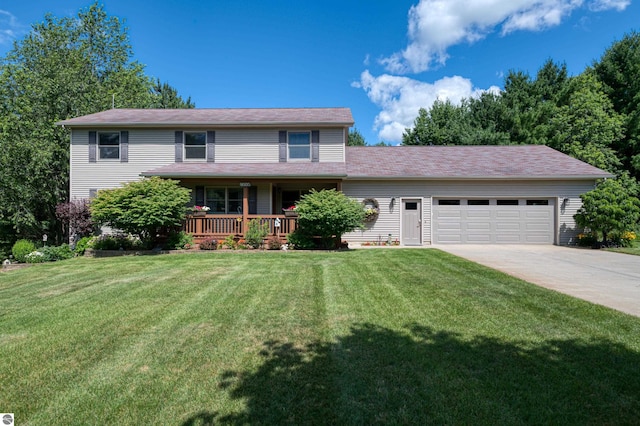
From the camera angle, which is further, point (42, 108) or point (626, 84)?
point (626, 84)

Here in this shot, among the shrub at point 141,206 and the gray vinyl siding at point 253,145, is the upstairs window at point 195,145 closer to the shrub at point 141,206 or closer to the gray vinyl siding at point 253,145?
the gray vinyl siding at point 253,145

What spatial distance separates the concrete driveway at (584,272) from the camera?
17.1 ft

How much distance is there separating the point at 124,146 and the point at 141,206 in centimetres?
534

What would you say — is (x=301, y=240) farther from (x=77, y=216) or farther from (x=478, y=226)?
(x=77, y=216)

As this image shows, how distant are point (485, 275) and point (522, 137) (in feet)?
72.6

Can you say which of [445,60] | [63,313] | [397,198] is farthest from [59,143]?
[445,60]

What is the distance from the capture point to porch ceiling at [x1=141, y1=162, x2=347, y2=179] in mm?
12289

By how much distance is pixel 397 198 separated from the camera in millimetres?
14016

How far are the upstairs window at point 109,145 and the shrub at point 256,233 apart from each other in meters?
7.73

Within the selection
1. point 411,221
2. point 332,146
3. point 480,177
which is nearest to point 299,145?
point 332,146

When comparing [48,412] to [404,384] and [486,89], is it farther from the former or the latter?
[486,89]

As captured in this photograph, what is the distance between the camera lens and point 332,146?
14.2 m

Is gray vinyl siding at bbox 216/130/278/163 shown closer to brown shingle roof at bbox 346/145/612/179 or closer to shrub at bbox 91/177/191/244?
shrub at bbox 91/177/191/244

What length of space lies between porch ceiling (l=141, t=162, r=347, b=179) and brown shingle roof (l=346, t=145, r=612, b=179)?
131 centimetres
